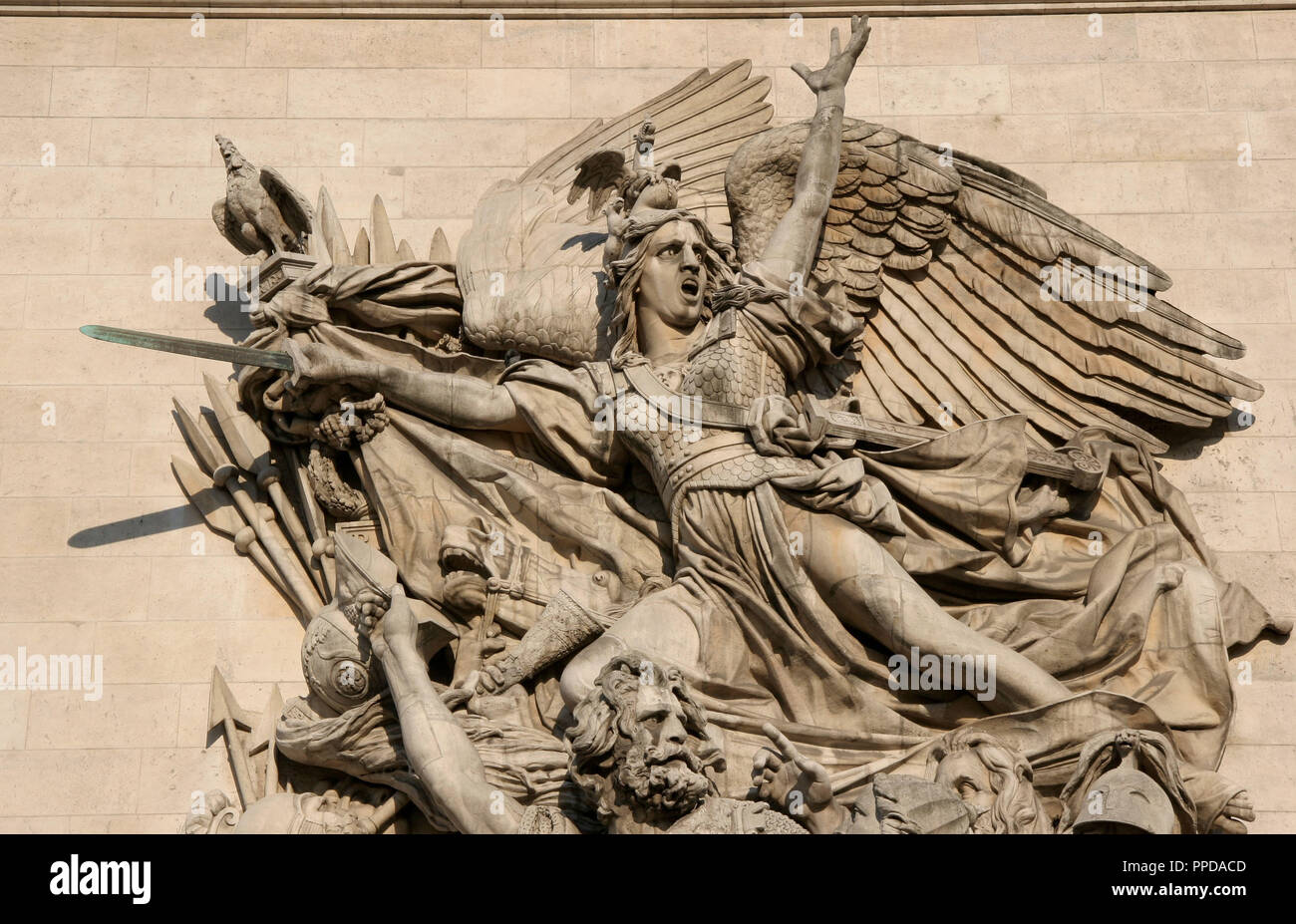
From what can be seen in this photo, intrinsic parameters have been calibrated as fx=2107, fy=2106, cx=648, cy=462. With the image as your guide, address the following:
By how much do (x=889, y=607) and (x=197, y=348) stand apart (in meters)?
3.40

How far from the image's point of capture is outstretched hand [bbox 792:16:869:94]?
10445mm

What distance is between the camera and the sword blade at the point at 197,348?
9.70 meters

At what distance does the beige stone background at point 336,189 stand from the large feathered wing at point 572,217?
15.9 inches

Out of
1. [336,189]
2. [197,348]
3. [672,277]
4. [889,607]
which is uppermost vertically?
[336,189]

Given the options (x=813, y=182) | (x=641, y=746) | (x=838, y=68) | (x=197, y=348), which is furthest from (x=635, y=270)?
(x=641, y=746)

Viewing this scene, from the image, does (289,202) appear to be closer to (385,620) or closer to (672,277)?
(672,277)

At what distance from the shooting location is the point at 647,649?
9.26 meters

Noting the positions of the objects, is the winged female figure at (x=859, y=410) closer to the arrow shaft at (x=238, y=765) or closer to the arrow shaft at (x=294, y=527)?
the arrow shaft at (x=294, y=527)

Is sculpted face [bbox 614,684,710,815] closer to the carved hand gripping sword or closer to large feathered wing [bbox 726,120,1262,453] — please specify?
the carved hand gripping sword

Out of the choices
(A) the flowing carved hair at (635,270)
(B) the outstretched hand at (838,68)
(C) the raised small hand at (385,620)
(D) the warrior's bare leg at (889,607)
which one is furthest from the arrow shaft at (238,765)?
(B) the outstretched hand at (838,68)

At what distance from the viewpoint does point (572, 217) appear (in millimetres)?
10797
